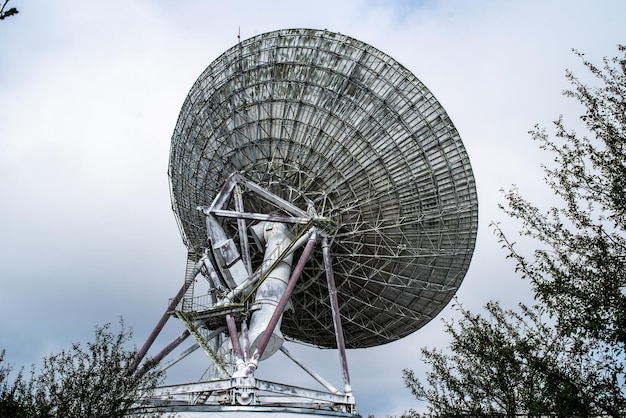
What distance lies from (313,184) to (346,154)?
2.56 metres

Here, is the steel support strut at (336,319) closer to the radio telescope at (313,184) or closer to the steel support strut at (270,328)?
the radio telescope at (313,184)

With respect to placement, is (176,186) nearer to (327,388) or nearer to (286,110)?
(286,110)

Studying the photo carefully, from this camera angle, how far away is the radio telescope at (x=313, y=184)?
1233 inches

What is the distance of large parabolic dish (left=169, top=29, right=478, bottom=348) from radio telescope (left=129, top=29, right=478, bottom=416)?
6 centimetres

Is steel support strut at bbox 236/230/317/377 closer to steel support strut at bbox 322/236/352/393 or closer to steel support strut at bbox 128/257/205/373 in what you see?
steel support strut at bbox 322/236/352/393

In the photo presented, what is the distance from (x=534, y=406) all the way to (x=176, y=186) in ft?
90.2

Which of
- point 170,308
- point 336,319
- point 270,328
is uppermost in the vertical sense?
point 170,308

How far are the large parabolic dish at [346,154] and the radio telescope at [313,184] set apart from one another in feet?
A: 0.20

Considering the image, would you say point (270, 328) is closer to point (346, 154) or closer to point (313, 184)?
point (313, 184)

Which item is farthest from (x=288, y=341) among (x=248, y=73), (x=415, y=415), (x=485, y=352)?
(x=485, y=352)

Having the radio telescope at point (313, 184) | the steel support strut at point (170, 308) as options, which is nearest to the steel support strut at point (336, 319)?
the radio telescope at point (313, 184)

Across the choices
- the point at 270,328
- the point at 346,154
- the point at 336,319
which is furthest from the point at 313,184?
the point at 270,328

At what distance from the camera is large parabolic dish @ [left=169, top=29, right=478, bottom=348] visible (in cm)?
3166

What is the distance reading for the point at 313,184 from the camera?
3341cm
